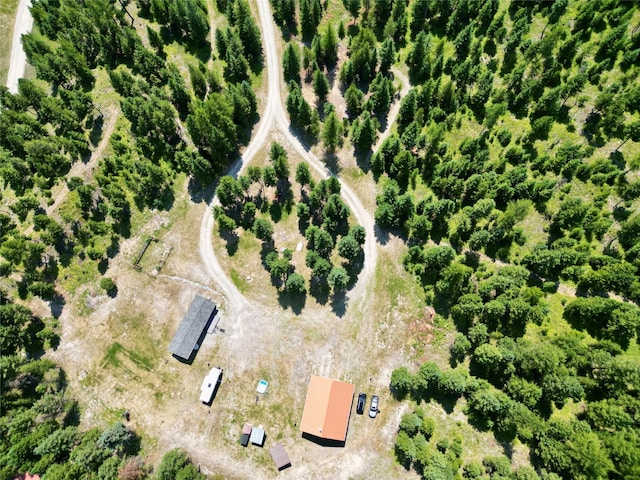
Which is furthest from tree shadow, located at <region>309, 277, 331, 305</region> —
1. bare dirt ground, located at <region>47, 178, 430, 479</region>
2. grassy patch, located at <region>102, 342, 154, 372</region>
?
grassy patch, located at <region>102, 342, 154, 372</region>

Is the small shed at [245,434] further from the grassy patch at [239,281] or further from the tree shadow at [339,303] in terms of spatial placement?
the tree shadow at [339,303]

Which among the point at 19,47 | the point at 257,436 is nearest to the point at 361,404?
the point at 257,436

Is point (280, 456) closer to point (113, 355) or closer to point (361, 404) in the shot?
point (361, 404)

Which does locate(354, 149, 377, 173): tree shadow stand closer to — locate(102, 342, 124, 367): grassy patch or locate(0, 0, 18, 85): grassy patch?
locate(102, 342, 124, 367): grassy patch

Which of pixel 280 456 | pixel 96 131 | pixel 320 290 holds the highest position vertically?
pixel 96 131

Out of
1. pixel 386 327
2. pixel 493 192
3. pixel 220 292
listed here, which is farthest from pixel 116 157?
pixel 493 192

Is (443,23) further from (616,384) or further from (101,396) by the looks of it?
(101,396)
